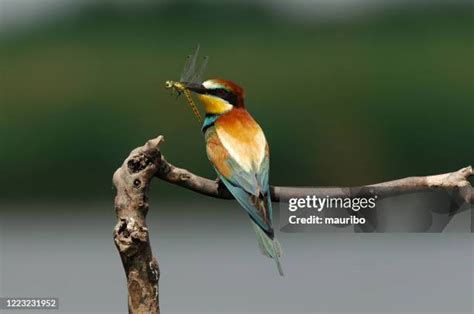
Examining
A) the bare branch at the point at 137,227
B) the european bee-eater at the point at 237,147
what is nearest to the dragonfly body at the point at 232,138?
the european bee-eater at the point at 237,147

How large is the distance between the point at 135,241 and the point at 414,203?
85cm

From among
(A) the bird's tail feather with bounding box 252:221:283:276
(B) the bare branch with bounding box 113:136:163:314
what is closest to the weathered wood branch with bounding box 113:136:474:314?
(B) the bare branch with bounding box 113:136:163:314

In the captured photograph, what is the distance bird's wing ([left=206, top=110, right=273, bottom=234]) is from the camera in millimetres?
3195

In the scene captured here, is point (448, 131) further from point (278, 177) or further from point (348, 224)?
point (348, 224)

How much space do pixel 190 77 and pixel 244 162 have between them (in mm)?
315

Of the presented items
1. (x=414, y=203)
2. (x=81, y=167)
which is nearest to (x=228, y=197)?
(x=414, y=203)

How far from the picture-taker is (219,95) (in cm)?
337

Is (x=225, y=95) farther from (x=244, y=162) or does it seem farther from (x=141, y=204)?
(x=141, y=204)

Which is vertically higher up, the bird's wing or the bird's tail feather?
the bird's wing

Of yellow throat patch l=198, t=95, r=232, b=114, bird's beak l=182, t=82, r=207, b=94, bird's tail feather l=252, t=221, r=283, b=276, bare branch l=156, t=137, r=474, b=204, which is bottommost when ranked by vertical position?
bird's tail feather l=252, t=221, r=283, b=276

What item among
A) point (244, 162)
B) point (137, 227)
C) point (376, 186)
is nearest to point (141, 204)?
point (137, 227)

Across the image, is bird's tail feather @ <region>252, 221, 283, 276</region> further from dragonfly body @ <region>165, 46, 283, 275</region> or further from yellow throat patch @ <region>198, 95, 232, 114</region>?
yellow throat patch @ <region>198, 95, 232, 114</region>

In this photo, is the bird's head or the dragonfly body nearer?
the dragonfly body

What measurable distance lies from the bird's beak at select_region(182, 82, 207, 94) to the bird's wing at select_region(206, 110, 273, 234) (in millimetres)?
109
